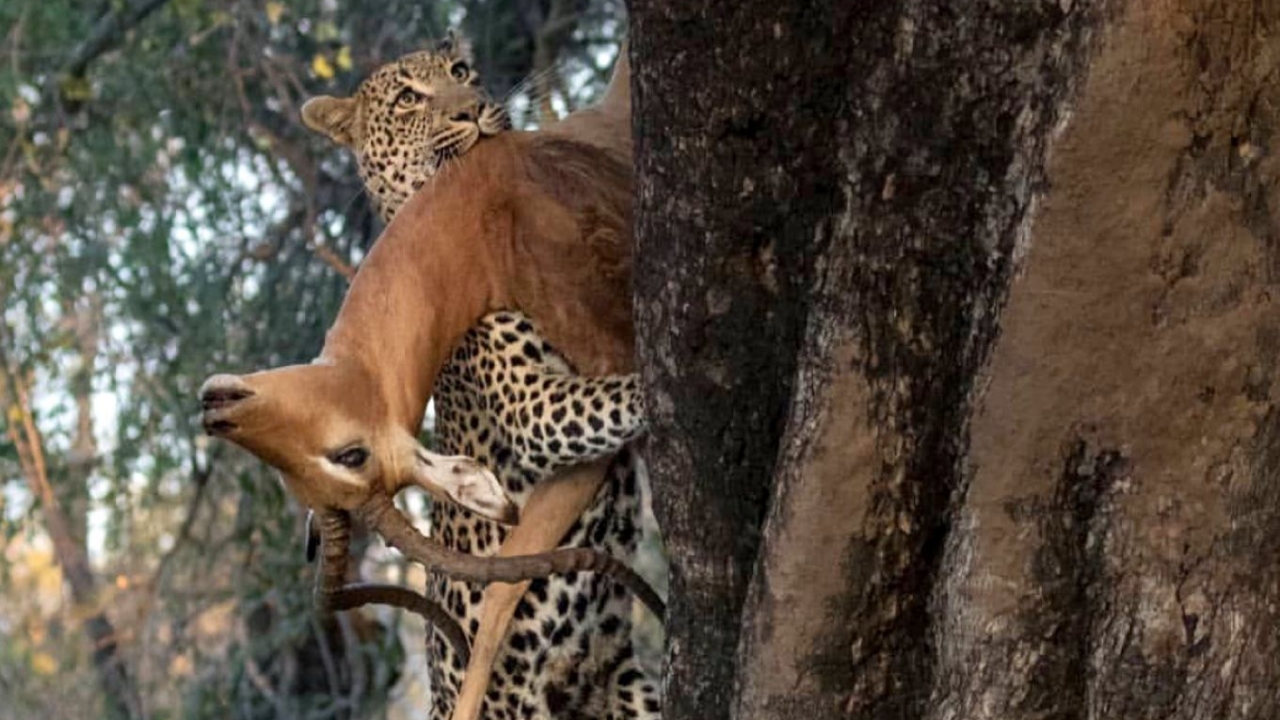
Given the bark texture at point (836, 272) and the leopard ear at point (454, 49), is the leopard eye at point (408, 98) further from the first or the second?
the bark texture at point (836, 272)

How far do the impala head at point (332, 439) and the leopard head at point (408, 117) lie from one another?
612 mm

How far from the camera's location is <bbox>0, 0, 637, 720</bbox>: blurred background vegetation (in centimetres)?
582

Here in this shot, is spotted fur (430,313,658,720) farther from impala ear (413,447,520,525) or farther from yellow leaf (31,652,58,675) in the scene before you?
yellow leaf (31,652,58,675)

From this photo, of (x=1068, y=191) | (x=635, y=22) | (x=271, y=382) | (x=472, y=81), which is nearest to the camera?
(x=1068, y=191)

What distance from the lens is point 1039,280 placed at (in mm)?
1889

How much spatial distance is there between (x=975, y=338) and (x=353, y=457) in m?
0.85

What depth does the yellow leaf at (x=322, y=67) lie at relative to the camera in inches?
220

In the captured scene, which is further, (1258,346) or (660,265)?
(660,265)

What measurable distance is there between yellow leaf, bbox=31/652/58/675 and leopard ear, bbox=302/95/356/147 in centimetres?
438

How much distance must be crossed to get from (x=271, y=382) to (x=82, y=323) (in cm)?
398

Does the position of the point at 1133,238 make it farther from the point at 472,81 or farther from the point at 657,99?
the point at 472,81

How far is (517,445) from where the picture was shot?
3006mm

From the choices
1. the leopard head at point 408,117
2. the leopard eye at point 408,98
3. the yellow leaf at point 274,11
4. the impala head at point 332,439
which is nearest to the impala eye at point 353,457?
the impala head at point 332,439

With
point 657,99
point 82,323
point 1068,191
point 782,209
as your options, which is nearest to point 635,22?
point 657,99
